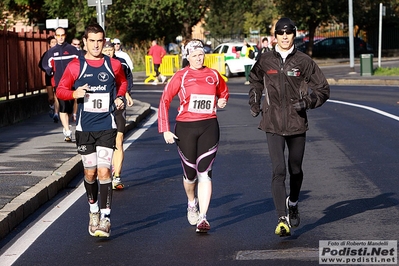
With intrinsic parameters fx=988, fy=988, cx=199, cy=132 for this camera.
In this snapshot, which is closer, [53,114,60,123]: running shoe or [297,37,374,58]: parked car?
[53,114,60,123]: running shoe

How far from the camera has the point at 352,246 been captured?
7695mm

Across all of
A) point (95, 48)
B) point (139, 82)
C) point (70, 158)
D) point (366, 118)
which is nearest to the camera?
point (95, 48)

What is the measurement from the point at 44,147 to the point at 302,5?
46634 mm

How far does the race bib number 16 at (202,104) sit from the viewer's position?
868cm

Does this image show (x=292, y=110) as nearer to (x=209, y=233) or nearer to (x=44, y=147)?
(x=209, y=233)

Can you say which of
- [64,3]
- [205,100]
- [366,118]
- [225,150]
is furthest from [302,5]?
[205,100]

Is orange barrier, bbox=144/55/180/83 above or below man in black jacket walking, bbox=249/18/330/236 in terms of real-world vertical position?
below

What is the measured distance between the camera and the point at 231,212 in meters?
9.61

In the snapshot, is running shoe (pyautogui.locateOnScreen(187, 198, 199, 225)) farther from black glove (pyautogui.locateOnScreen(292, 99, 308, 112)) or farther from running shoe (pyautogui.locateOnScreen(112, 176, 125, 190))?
running shoe (pyautogui.locateOnScreen(112, 176, 125, 190))

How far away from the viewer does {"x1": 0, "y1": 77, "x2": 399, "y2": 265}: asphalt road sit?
7.67m

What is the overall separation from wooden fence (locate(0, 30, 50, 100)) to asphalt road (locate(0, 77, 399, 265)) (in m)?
5.15

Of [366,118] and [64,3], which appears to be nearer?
[366,118]

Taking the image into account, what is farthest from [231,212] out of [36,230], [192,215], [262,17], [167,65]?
A: [262,17]

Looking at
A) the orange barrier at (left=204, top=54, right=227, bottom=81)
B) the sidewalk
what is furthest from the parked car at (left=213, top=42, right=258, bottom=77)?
the sidewalk
